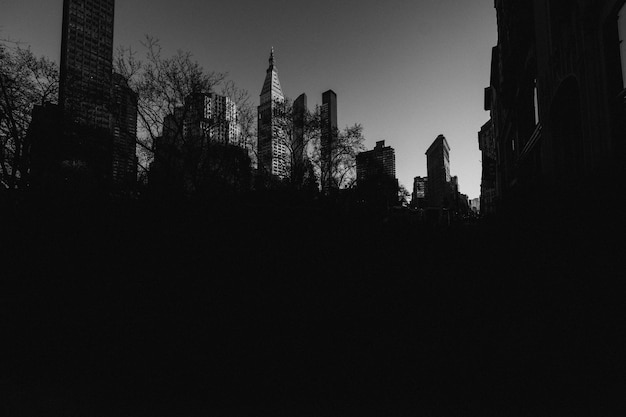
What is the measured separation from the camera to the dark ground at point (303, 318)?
12.6ft

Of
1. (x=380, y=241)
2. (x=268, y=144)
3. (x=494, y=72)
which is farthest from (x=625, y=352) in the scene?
(x=494, y=72)

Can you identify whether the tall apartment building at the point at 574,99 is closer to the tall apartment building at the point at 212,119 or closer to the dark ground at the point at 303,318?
the dark ground at the point at 303,318

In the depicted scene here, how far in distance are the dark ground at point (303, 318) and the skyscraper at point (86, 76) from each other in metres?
22.1

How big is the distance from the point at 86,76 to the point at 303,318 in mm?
28442

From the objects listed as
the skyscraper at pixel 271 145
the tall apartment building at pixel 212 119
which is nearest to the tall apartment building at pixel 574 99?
the tall apartment building at pixel 212 119

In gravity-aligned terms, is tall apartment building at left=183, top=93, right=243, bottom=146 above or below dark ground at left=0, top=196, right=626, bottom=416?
above

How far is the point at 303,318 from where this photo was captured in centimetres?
464

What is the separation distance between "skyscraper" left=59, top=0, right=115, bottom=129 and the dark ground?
72.4 ft

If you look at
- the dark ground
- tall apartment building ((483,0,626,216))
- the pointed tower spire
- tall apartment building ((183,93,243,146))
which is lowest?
the dark ground

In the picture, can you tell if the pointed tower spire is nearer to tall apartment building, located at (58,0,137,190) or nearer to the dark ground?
tall apartment building, located at (58,0,137,190)

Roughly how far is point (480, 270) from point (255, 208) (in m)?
4.11

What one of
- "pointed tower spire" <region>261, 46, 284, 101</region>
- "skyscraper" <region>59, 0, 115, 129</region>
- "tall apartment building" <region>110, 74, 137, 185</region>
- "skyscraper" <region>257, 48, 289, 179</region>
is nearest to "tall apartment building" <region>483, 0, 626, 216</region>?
"tall apartment building" <region>110, 74, 137, 185</region>

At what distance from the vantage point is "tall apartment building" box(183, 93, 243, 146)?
2691 cm

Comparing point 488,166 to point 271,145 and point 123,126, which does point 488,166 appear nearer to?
point 271,145
